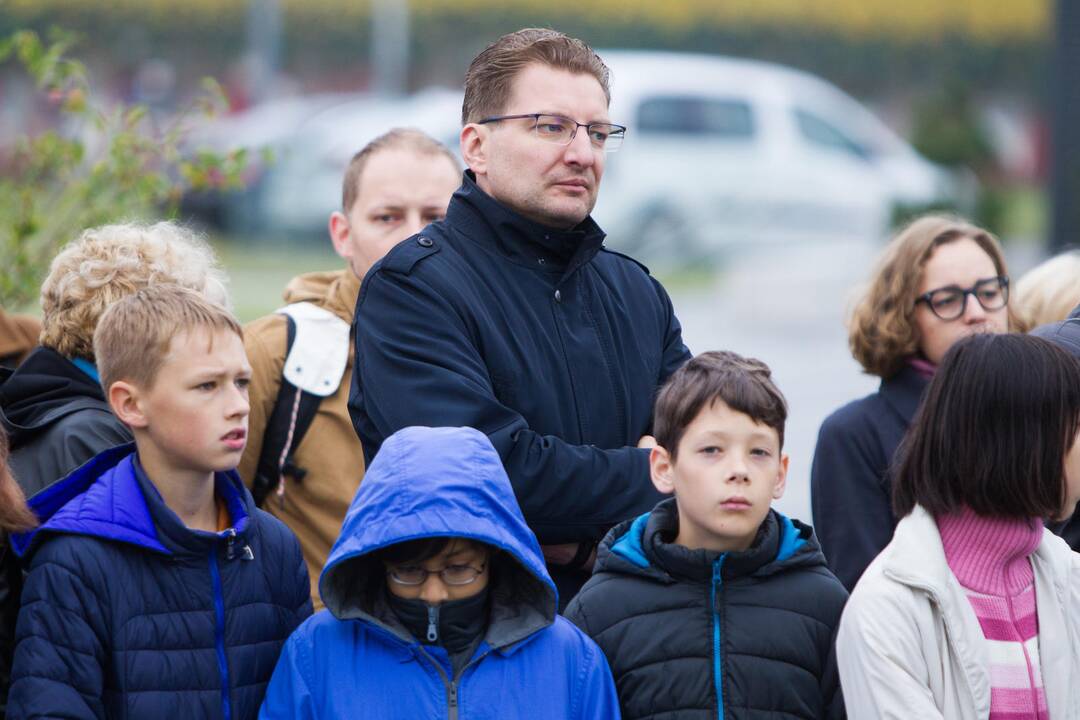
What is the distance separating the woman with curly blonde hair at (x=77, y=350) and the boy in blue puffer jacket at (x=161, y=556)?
0.23 m

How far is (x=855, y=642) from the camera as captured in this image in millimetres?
3076

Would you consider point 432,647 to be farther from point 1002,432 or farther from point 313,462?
point 1002,432

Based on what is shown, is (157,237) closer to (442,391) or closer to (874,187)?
(442,391)

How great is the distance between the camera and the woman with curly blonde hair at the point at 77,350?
359cm

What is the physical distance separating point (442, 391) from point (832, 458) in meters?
1.46

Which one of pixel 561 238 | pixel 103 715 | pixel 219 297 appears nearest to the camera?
pixel 103 715

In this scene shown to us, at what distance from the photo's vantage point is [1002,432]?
320 cm

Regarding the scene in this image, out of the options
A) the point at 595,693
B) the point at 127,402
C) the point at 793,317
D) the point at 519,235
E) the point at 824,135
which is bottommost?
the point at 793,317

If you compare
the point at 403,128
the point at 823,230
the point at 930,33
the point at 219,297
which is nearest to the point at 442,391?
the point at 219,297

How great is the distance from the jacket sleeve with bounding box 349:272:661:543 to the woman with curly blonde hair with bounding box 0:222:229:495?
0.56m

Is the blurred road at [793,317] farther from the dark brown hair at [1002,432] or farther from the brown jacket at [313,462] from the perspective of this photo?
the dark brown hair at [1002,432]

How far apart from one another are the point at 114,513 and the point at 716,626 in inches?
50.8

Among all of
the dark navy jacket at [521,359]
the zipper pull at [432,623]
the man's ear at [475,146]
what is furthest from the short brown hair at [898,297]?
the zipper pull at [432,623]

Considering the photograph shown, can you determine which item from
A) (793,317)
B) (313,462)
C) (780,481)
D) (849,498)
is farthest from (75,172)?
(793,317)
